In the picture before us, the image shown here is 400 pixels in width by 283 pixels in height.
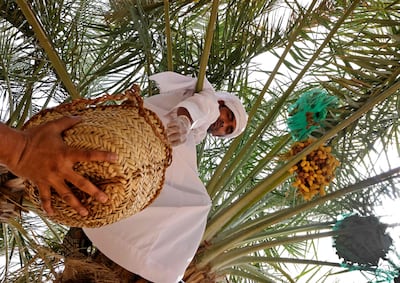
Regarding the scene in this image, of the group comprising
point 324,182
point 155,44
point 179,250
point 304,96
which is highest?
point 155,44

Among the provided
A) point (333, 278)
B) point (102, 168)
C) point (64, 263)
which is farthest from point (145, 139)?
point (333, 278)

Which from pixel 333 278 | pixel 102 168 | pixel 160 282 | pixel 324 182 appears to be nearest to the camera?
pixel 102 168

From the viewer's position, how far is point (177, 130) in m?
1.13

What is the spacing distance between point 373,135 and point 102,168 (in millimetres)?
1163

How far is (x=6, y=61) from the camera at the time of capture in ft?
6.04

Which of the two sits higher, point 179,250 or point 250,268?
point 250,268

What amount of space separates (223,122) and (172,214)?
0.33m

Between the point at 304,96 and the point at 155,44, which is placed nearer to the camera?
the point at 304,96

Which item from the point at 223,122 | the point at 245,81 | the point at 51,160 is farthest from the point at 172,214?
the point at 245,81

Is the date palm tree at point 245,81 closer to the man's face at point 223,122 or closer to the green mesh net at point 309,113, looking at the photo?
the green mesh net at point 309,113

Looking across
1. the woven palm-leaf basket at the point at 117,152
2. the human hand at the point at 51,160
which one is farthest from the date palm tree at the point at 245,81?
the human hand at the point at 51,160

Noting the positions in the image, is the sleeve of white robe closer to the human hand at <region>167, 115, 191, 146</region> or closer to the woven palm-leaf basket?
the human hand at <region>167, 115, 191, 146</region>

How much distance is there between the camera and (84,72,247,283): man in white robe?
3.90 feet

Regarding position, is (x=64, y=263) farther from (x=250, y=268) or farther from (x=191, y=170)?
(x=250, y=268)
